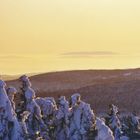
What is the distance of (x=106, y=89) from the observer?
13412cm

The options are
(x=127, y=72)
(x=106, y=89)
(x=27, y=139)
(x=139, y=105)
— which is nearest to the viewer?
(x=27, y=139)

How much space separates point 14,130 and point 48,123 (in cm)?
638

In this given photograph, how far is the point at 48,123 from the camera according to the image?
35438 mm

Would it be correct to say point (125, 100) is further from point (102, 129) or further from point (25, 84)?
point (102, 129)

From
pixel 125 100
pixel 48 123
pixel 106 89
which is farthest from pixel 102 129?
pixel 106 89

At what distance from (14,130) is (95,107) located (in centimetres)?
7821

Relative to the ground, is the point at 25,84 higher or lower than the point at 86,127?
higher

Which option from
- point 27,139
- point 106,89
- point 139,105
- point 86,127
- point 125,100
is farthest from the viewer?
point 106,89

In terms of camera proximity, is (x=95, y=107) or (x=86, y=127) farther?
(x=95, y=107)

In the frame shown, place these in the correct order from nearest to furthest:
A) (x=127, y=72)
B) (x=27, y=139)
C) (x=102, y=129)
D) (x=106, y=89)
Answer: (x=102, y=129) → (x=27, y=139) → (x=106, y=89) → (x=127, y=72)

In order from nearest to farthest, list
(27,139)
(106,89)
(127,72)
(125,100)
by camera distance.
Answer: (27,139)
(125,100)
(106,89)
(127,72)

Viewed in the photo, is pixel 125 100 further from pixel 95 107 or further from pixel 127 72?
pixel 127 72

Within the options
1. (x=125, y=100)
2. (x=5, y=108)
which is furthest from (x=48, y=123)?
(x=125, y=100)

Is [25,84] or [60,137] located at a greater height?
[25,84]
